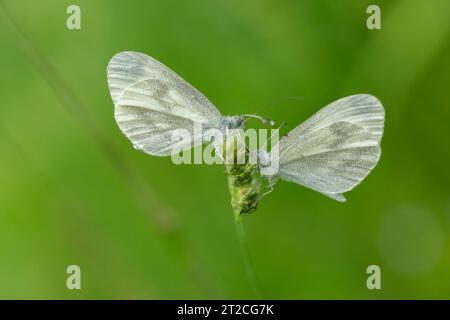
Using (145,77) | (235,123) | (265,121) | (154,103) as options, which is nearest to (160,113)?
(154,103)

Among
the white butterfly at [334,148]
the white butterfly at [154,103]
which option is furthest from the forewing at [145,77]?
the white butterfly at [334,148]

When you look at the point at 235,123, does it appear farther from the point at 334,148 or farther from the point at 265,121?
the point at 334,148

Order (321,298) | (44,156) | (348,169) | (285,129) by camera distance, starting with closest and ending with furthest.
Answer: (348,169)
(321,298)
(285,129)
(44,156)

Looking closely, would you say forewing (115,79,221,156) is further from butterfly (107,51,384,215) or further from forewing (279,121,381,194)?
forewing (279,121,381,194)

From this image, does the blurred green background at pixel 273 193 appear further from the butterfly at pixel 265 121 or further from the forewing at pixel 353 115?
the forewing at pixel 353 115

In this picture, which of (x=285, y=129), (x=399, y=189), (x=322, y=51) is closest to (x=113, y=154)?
(x=285, y=129)

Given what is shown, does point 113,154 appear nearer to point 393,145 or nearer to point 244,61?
point 244,61
